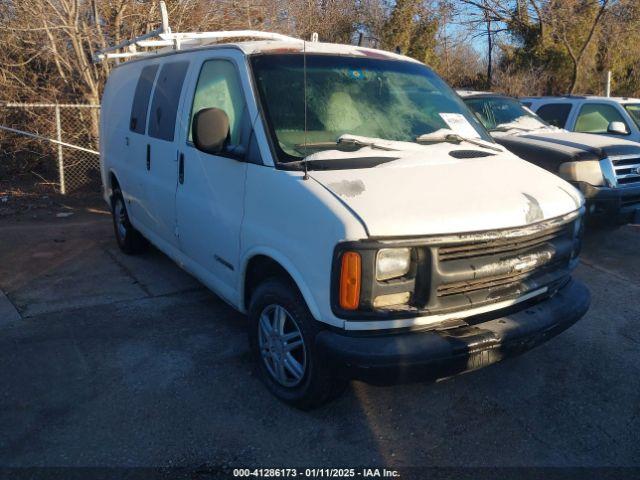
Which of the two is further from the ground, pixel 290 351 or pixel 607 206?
pixel 607 206

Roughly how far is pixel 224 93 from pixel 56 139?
7.34 meters

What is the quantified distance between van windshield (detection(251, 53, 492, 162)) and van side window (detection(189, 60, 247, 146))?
0.65 ft

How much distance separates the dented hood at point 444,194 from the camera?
114 inches

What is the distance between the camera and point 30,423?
11.0ft

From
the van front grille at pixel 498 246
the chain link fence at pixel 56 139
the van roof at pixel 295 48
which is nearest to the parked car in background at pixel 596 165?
the van roof at pixel 295 48

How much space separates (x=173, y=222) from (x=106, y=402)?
1.64 m

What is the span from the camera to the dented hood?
2908 millimetres

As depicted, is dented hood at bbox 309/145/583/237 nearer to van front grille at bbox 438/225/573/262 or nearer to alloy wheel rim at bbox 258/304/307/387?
van front grille at bbox 438/225/573/262

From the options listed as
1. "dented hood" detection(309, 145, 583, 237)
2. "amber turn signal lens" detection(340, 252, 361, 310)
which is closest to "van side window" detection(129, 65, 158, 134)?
"dented hood" detection(309, 145, 583, 237)

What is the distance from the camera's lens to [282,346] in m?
3.45

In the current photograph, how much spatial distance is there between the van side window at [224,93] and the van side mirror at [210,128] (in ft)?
0.52

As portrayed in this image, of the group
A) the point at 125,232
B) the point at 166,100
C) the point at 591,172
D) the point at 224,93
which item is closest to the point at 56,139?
the point at 125,232

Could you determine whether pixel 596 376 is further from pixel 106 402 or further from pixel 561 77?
pixel 561 77

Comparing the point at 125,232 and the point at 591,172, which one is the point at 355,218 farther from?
the point at 591,172
